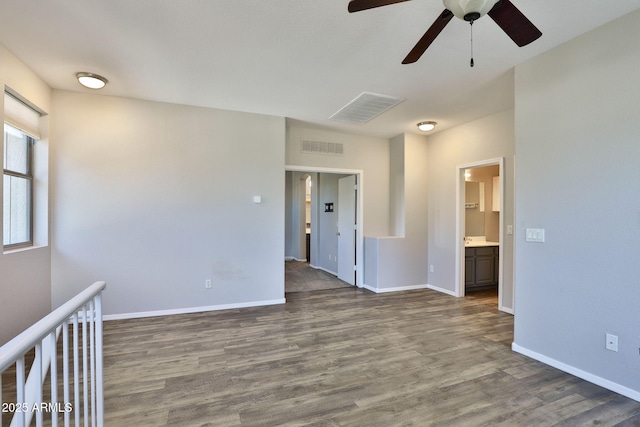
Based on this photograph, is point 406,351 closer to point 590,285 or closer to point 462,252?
point 590,285

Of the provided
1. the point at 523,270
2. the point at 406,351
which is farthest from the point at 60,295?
the point at 523,270

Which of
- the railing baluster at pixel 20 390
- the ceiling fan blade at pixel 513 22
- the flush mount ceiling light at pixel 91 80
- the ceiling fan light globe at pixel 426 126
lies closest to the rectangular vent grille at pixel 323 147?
the ceiling fan light globe at pixel 426 126

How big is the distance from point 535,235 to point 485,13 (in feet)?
6.51

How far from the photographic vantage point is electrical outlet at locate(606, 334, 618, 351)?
7.44ft

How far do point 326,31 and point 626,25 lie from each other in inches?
84.6

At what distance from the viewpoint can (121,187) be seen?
3762mm

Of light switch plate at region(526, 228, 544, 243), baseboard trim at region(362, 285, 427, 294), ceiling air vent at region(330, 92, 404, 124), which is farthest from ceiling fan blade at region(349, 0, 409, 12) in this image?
baseboard trim at region(362, 285, 427, 294)

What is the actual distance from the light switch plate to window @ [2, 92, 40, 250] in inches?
183

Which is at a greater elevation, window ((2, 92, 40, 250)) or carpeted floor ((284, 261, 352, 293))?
window ((2, 92, 40, 250))

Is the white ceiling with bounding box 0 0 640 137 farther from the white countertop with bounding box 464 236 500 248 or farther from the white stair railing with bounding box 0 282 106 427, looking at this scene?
the white countertop with bounding box 464 236 500 248

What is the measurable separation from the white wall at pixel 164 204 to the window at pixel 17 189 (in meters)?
Result: 0.22

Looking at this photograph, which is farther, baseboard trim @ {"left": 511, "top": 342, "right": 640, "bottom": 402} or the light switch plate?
the light switch plate

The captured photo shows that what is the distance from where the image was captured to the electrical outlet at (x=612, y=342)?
2268 millimetres

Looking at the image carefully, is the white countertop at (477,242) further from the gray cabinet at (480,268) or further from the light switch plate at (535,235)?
the light switch plate at (535,235)
